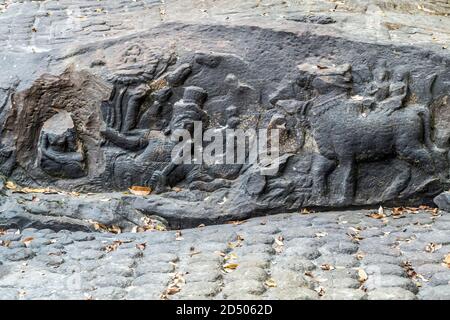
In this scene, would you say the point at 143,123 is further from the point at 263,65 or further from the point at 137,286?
the point at 137,286

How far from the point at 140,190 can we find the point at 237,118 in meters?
1.02

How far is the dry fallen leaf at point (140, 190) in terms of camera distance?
22.0 feet

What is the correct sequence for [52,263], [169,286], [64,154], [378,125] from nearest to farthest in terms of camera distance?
1. [169,286]
2. [52,263]
3. [378,125]
4. [64,154]

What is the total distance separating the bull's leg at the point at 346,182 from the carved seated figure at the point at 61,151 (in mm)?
2174

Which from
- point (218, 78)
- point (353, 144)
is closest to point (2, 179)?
point (218, 78)

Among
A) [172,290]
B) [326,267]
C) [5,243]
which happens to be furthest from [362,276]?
[5,243]

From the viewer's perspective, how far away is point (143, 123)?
683cm

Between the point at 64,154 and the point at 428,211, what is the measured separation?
305cm

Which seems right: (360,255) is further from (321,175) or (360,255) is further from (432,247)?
(321,175)

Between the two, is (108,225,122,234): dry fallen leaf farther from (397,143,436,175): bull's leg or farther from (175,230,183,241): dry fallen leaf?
(397,143,436,175): bull's leg

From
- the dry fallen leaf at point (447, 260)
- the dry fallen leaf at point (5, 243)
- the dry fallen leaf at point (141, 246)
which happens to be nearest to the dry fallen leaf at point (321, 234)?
the dry fallen leaf at point (447, 260)

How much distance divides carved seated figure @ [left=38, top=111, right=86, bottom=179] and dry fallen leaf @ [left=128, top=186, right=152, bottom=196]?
0.45 metres

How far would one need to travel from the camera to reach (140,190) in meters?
6.73

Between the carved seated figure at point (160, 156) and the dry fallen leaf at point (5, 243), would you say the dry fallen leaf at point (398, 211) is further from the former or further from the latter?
the dry fallen leaf at point (5, 243)
